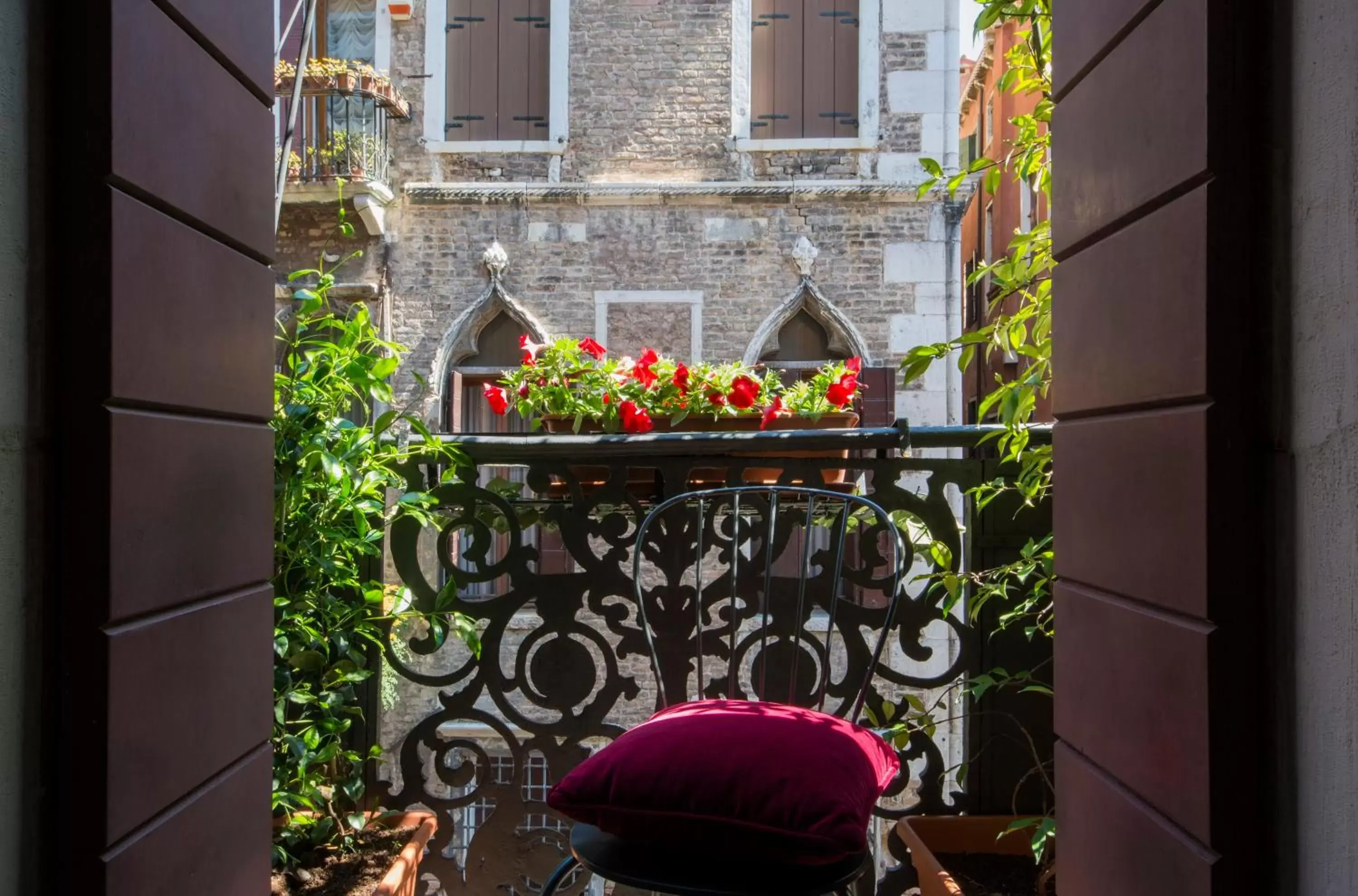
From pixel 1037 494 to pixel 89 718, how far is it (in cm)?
170

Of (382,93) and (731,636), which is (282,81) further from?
(731,636)

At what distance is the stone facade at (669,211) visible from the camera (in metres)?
8.60

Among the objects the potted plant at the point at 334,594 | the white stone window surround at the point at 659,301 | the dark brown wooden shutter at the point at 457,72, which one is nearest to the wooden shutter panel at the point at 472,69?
the dark brown wooden shutter at the point at 457,72

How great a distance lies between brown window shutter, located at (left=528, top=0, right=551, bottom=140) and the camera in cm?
882

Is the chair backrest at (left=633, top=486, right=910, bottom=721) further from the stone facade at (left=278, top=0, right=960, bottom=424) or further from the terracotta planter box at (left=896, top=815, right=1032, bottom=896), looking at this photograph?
the stone facade at (left=278, top=0, right=960, bottom=424)

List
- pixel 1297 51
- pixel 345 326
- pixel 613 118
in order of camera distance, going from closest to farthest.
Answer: pixel 1297 51 → pixel 345 326 → pixel 613 118

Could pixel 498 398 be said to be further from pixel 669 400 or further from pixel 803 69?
pixel 803 69

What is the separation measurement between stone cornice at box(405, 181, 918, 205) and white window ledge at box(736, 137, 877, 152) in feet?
0.84

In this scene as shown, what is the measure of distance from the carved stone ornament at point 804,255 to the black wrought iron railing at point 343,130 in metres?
3.17

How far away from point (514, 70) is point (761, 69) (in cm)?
195

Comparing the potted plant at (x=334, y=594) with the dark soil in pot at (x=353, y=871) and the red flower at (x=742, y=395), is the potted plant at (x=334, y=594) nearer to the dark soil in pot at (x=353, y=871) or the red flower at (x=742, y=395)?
the dark soil in pot at (x=353, y=871)

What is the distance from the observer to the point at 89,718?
0.90 meters

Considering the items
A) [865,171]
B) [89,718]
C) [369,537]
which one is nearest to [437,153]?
[865,171]

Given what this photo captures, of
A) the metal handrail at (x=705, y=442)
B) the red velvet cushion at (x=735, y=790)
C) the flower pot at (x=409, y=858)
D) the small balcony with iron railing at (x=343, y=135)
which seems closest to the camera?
the red velvet cushion at (x=735, y=790)
